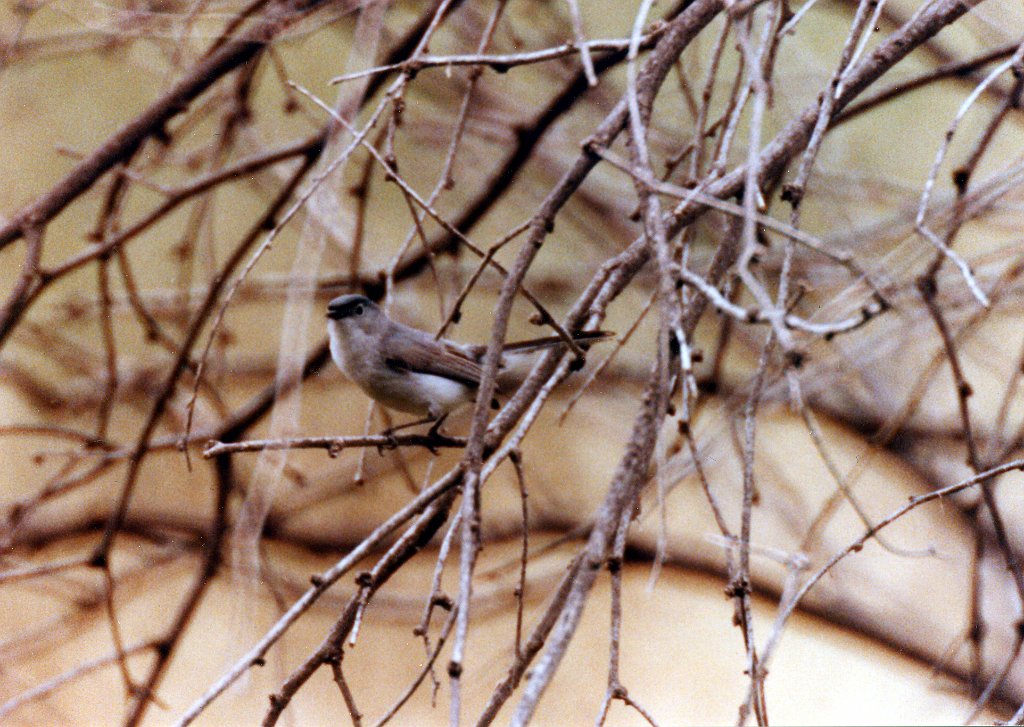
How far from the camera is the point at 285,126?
3389mm

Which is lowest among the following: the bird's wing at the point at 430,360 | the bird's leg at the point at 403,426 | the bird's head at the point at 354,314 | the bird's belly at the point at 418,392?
the bird's leg at the point at 403,426

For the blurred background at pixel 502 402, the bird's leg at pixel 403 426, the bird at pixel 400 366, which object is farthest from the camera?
the blurred background at pixel 502 402

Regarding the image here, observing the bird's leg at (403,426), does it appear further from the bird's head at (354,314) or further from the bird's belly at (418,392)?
the bird's head at (354,314)

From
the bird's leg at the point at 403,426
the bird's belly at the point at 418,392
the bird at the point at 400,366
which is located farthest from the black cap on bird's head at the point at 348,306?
the bird's leg at the point at 403,426

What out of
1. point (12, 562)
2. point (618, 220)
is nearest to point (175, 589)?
Answer: point (12, 562)

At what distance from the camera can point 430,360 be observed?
1.99 meters

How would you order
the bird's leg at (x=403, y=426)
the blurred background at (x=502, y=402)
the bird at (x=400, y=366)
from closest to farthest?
the bird's leg at (x=403, y=426), the bird at (x=400, y=366), the blurred background at (x=502, y=402)

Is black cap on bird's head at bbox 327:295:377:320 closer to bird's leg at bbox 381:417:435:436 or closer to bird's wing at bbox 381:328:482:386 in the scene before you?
bird's wing at bbox 381:328:482:386

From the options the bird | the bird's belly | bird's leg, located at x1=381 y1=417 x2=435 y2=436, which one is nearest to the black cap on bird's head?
the bird

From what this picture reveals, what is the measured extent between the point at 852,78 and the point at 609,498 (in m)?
0.64

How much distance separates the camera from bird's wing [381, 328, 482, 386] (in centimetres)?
196

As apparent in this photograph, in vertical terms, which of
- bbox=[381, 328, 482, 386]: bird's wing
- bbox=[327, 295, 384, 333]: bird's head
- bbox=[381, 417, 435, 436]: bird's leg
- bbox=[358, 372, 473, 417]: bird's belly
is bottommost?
bbox=[381, 417, 435, 436]: bird's leg

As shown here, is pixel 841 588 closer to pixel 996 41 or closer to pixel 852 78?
pixel 996 41

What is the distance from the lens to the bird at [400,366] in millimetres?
1960
